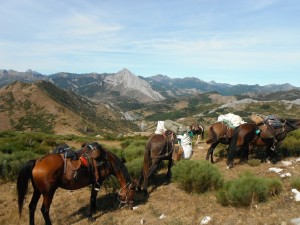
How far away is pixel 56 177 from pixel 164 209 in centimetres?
299

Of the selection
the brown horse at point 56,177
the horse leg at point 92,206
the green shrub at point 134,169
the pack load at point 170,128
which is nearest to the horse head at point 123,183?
the brown horse at point 56,177

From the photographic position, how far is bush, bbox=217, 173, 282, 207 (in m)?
7.86

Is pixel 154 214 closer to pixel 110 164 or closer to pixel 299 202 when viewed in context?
pixel 110 164

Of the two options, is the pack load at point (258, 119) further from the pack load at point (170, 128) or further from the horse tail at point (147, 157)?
the horse tail at point (147, 157)

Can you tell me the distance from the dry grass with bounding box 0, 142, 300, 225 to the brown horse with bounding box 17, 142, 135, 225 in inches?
20.7

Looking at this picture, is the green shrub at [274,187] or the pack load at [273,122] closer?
the green shrub at [274,187]

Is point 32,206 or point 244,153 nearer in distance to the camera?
point 32,206

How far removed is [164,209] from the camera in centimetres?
852

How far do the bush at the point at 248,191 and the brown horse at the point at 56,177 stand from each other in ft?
8.36

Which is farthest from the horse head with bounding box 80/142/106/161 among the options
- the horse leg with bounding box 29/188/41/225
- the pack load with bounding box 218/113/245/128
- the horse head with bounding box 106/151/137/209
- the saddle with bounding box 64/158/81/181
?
the pack load with bounding box 218/113/245/128

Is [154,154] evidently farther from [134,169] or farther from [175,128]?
[175,128]

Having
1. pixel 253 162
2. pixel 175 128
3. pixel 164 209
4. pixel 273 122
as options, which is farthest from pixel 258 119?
pixel 164 209

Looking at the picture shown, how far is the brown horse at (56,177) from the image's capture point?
24.9 feet

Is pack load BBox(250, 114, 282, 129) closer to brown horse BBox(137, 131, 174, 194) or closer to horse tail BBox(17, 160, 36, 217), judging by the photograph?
brown horse BBox(137, 131, 174, 194)
